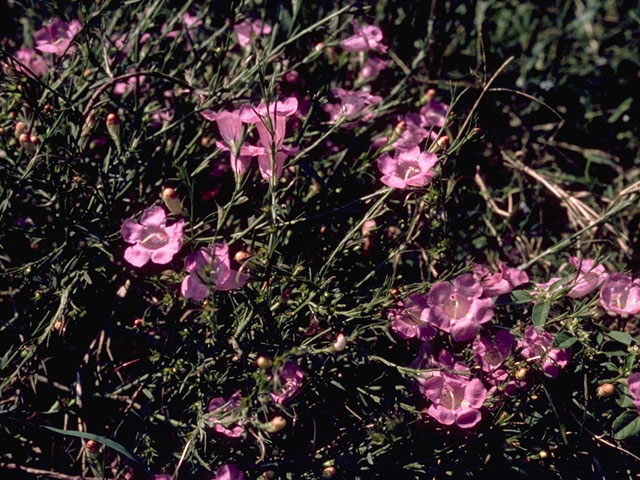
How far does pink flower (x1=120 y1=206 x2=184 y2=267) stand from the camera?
4.61ft

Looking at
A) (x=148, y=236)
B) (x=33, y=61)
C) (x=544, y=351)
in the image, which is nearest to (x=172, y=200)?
(x=148, y=236)

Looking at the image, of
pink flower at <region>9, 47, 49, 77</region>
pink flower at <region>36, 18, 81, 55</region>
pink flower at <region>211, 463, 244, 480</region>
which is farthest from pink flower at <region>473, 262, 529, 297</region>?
pink flower at <region>9, 47, 49, 77</region>

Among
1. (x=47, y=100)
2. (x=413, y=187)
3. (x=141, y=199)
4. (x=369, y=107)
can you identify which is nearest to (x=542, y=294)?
(x=413, y=187)

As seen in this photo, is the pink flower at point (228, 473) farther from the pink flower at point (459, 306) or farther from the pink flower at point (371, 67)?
the pink flower at point (371, 67)

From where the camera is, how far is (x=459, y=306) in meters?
1.42

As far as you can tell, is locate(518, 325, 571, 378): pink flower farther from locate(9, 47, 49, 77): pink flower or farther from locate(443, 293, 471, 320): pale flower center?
locate(9, 47, 49, 77): pink flower

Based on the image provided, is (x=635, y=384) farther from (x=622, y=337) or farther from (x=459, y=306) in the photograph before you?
(x=459, y=306)

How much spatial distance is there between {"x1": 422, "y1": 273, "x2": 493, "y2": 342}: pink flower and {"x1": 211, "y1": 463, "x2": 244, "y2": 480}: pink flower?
60 centimetres

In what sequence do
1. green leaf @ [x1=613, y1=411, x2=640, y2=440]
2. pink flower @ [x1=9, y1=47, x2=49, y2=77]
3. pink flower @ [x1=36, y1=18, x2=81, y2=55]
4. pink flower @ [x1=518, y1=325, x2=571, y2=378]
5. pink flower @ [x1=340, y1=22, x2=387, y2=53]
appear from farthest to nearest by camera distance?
pink flower @ [x1=9, y1=47, x2=49, y2=77], pink flower @ [x1=340, y1=22, x2=387, y2=53], pink flower @ [x1=36, y1=18, x2=81, y2=55], pink flower @ [x1=518, y1=325, x2=571, y2=378], green leaf @ [x1=613, y1=411, x2=640, y2=440]

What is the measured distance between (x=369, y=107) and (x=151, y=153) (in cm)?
72

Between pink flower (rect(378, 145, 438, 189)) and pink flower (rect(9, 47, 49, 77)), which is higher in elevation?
pink flower (rect(9, 47, 49, 77))

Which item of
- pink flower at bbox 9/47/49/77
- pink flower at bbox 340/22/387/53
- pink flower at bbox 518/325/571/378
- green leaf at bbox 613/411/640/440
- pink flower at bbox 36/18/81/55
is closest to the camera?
green leaf at bbox 613/411/640/440

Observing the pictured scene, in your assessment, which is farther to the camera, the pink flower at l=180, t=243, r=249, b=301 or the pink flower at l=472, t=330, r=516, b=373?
the pink flower at l=472, t=330, r=516, b=373

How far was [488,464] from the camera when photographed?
1.48 m
